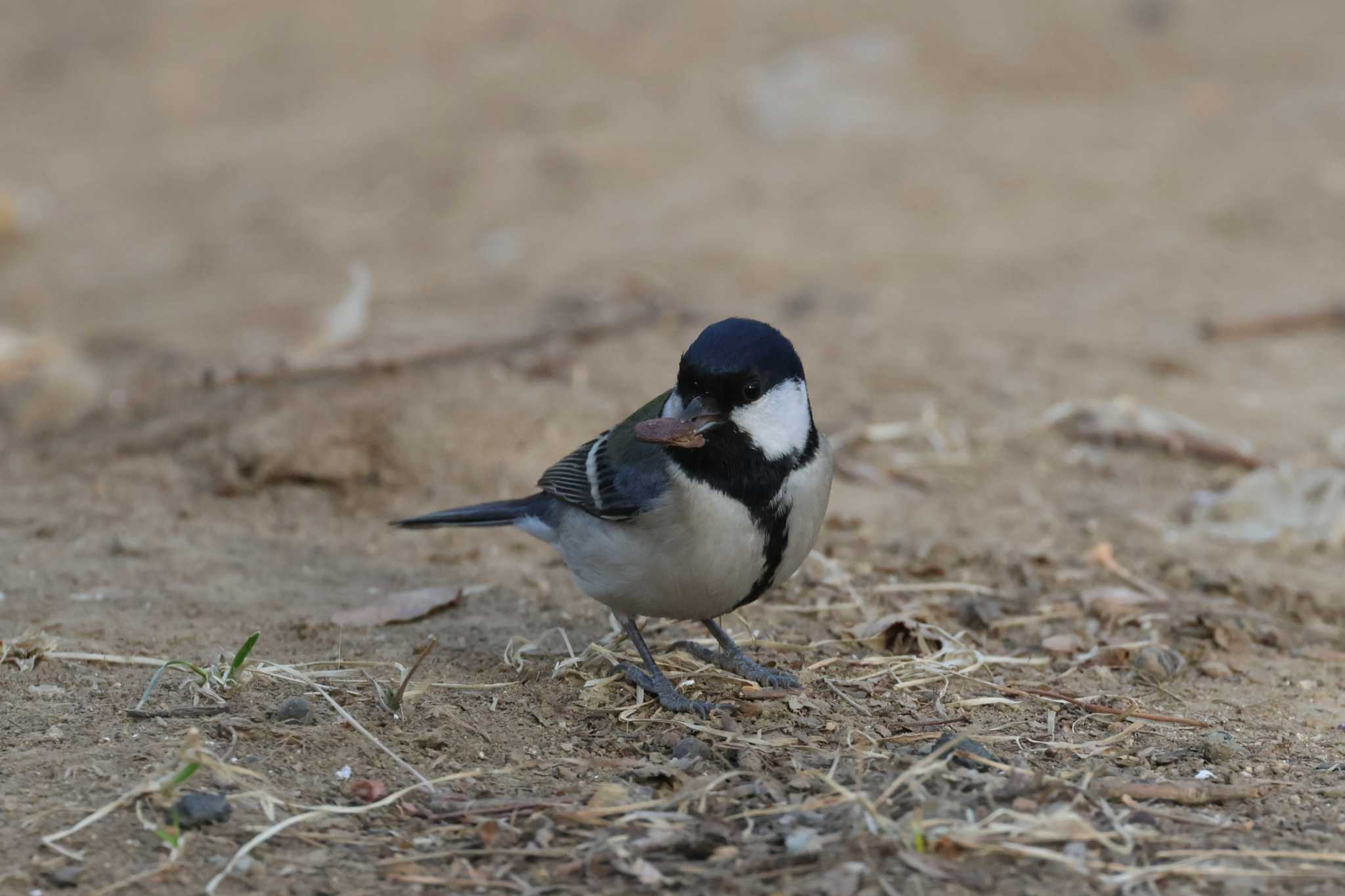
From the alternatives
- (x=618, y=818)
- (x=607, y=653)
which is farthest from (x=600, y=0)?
(x=618, y=818)

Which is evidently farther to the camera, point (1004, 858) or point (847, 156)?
point (847, 156)

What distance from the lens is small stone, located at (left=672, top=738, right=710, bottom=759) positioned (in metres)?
3.17

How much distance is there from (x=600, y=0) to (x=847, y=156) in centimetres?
343

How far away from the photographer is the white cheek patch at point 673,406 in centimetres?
353

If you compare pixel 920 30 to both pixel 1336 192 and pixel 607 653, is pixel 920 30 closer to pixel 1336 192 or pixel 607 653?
pixel 1336 192

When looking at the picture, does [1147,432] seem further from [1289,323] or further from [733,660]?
[733,660]

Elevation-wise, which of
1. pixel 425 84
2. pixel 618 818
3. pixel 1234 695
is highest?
pixel 425 84

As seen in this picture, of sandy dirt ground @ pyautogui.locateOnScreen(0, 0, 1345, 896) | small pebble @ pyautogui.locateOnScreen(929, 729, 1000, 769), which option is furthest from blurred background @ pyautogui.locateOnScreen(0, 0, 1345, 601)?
small pebble @ pyautogui.locateOnScreen(929, 729, 1000, 769)

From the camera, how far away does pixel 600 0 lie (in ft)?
40.1

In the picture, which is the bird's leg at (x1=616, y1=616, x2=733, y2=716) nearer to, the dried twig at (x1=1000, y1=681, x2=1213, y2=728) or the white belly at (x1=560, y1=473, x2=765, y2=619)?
the white belly at (x1=560, y1=473, x2=765, y2=619)

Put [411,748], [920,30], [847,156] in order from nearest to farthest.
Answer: [411,748]
[847,156]
[920,30]

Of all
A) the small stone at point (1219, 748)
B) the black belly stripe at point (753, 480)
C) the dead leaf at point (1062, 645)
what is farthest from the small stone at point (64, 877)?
the dead leaf at point (1062, 645)

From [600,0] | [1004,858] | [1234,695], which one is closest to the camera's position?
[1004,858]

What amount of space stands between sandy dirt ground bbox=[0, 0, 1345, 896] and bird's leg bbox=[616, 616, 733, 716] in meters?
0.05
